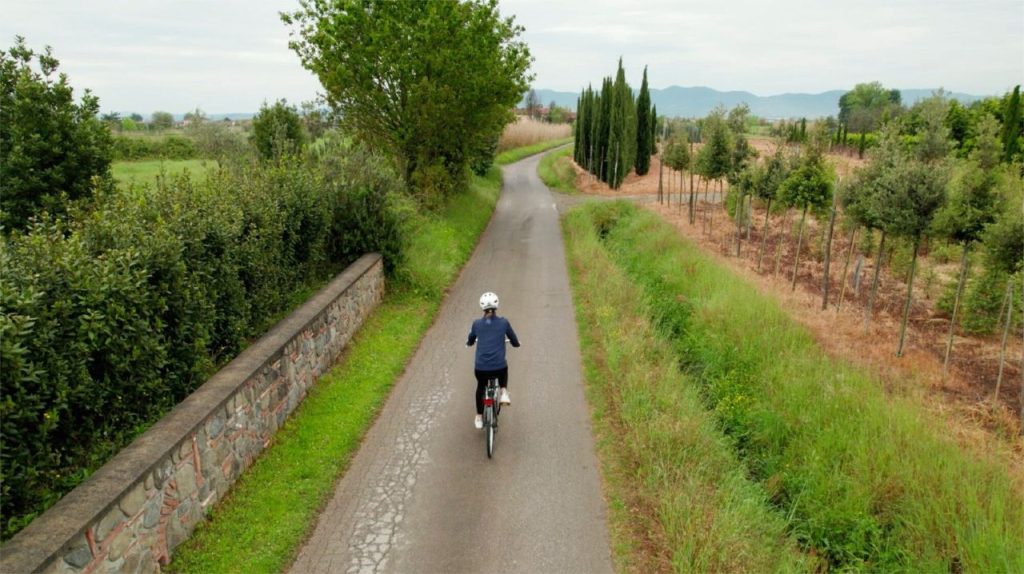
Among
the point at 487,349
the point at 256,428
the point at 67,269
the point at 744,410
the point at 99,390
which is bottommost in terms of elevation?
the point at 744,410

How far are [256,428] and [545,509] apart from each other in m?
3.72

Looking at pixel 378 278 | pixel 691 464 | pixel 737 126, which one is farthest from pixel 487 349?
pixel 737 126

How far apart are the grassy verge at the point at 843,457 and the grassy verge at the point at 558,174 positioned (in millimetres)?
31144

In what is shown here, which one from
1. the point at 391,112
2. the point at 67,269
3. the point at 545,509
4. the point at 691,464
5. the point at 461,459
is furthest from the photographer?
the point at 391,112

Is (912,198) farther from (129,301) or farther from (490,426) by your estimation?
(129,301)

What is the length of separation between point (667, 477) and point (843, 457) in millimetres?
2574

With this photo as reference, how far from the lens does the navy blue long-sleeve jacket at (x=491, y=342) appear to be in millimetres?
8344

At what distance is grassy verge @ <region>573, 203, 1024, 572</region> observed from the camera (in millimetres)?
6418

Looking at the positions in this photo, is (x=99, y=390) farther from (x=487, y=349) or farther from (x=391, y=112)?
(x=391, y=112)

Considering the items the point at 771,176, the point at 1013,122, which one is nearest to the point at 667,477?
the point at 771,176

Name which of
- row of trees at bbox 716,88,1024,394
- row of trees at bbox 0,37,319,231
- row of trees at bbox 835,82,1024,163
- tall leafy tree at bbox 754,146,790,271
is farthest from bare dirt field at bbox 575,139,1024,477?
row of trees at bbox 0,37,319,231

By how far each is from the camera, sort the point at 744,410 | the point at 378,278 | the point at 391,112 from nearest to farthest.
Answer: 1. the point at 744,410
2. the point at 378,278
3. the point at 391,112

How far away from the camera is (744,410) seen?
9711mm

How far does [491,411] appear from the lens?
8.19 meters
